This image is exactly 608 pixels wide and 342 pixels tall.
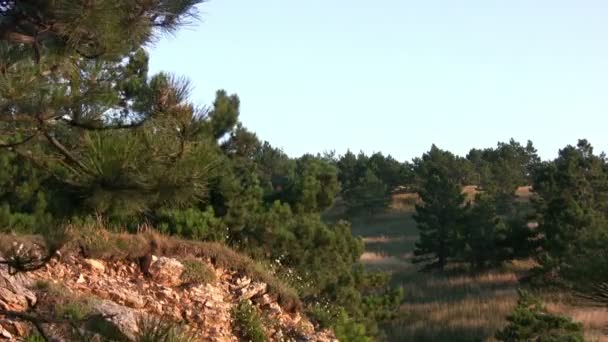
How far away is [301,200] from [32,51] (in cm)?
1162

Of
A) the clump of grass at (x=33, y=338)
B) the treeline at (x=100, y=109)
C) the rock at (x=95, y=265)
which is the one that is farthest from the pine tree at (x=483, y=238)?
the treeline at (x=100, y=109)

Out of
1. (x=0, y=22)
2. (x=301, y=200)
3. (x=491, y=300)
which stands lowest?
(x=491, y=300)

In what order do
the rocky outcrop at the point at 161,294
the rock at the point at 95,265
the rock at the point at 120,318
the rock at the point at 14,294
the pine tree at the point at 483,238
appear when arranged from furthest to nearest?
the pine tree at the point at 483,238
the rock at the point at 95,265
the rocky outcrop at the point at 161,294
the rock at the point at 14,294
the rock at the point at 120,318

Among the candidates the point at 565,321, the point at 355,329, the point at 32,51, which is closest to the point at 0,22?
the point at 32,51

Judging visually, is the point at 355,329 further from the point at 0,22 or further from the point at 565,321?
the point at 0,22

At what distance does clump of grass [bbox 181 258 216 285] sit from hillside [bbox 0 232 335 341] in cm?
1

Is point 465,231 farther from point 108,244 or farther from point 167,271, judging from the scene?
point 108,244

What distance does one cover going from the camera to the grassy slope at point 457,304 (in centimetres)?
2364

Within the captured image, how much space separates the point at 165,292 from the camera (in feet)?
34.7

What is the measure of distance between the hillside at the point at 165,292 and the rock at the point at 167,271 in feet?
0.04

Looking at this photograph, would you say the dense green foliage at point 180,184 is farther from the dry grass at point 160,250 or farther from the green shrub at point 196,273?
the dry grass at point 160,250

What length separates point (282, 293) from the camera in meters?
12.2

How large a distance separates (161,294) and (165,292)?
7 cm

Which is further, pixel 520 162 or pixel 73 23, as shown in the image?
pixel 520 162
